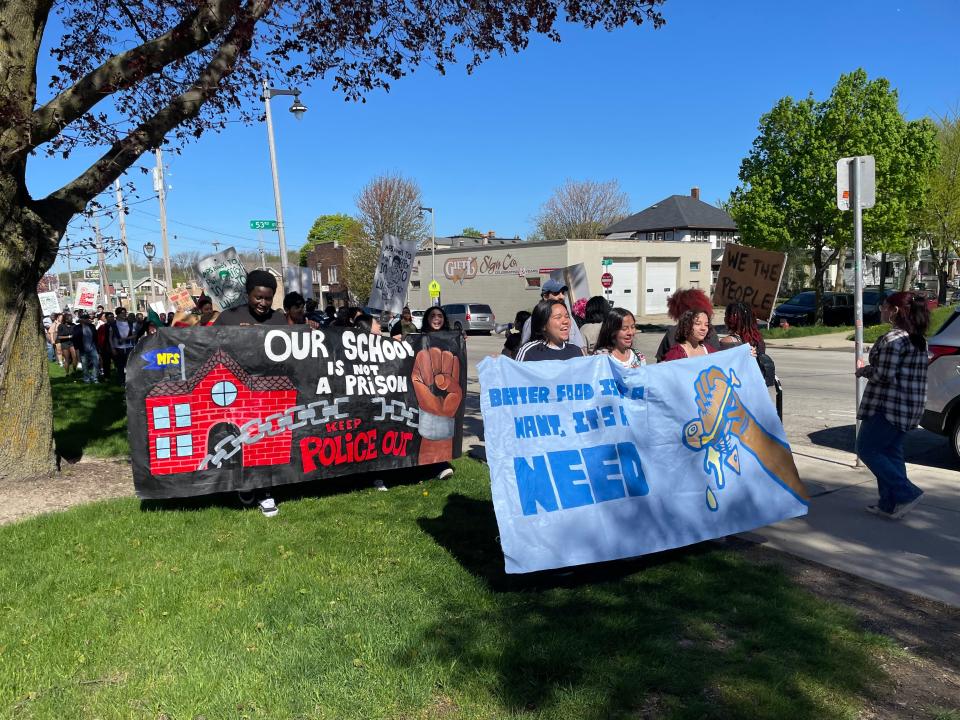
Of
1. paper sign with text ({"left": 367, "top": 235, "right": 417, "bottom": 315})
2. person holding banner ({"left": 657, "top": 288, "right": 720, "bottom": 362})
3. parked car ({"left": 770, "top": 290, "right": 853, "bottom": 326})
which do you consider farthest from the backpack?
parked car ({"left": 770, "top": 290, "right": 853, "bottom": 326})

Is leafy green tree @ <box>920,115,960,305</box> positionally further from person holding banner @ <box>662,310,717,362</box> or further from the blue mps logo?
the blue mps logo

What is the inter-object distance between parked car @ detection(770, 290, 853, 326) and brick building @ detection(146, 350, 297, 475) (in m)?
Result: 29.3

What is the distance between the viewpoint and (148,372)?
5.50 metres

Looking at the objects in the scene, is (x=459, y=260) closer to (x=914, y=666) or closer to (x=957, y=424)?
(x=957, y=424)

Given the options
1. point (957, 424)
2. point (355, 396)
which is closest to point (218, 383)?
point (355, 396)

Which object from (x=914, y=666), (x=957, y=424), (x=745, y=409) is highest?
(x=745, y=409)

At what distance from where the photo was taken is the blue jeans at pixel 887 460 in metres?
5.55

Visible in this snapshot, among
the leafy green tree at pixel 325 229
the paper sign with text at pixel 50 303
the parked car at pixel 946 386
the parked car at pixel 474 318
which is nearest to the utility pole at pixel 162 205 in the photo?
the paper sign with text at pixel 50 303

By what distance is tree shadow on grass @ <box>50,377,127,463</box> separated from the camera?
865 cm

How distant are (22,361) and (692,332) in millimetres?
6104

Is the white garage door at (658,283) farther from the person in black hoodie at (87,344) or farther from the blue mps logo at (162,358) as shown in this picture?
the blue mps logo at (162,358)

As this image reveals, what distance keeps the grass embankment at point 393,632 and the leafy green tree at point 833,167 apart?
26.1 metres

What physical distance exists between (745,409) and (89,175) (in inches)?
258

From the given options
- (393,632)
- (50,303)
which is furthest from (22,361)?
(50,303)
